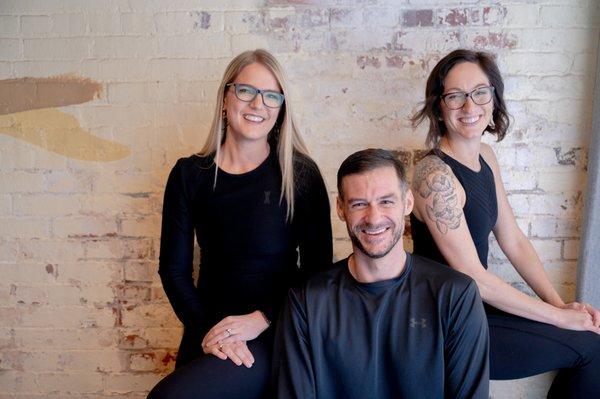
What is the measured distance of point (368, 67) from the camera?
2.03 m

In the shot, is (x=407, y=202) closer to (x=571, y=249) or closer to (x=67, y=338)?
(x=571, y=249)

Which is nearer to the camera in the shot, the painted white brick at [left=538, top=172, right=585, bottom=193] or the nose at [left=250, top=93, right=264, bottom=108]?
the nose at [left=250, top=93, right=264, bottom=108]

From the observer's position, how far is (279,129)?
1.78 metres

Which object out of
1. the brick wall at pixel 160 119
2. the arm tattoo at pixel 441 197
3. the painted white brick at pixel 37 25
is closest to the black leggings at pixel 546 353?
the arm tattoo at pixel 441 197

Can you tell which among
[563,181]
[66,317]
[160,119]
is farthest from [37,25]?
[563,181]

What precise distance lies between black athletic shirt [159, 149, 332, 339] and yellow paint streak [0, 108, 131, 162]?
53cm

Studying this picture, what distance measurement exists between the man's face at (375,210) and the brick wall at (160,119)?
0.69 metres

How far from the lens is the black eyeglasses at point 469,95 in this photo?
1697mm

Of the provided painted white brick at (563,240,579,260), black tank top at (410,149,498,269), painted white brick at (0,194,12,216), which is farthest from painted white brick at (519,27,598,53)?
painted white brick at (0,194,12,216)

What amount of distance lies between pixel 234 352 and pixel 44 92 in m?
1.32

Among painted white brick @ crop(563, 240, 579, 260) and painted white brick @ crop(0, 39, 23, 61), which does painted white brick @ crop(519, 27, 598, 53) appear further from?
painted white brick @ crop(0, 39, 23, 61)

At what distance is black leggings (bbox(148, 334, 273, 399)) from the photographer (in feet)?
4.74

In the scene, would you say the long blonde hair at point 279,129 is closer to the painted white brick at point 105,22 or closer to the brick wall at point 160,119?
the brick wall at point 160,119

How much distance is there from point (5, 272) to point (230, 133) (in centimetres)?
121
